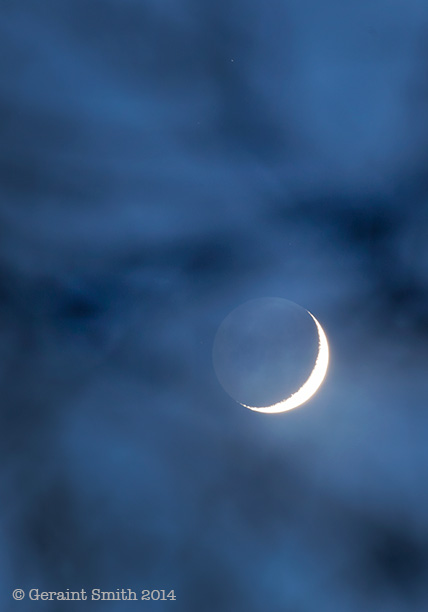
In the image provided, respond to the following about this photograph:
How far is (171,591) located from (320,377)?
12.5 m

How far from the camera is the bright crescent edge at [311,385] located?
15508 mm

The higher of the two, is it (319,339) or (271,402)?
(319,339)

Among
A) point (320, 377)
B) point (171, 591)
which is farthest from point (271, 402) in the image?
point (171, 591)

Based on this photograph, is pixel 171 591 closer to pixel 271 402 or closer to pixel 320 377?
pixel 271 402

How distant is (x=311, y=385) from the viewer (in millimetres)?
15609

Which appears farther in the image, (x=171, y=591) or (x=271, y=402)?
(x=171, y=591)

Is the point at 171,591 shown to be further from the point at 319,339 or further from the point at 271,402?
the point at 319,339

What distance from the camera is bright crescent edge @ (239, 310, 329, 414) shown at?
1551 centimetres

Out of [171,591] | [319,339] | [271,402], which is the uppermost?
[319,339]

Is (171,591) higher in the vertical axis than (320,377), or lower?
lower

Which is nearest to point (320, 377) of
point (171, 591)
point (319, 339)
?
point (319, 339)

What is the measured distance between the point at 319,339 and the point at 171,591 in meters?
13.8

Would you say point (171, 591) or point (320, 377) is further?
point (171, 591)

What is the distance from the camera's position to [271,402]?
51.8ft
